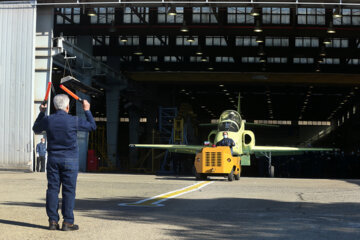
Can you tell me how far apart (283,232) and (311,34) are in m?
30.7

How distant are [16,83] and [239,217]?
22.4m

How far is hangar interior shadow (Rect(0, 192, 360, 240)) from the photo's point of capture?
7035 millimetres

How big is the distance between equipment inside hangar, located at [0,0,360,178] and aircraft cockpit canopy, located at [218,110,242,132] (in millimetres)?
3879

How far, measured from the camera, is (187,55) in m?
45.5

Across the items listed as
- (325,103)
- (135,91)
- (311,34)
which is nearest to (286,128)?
(325,103)

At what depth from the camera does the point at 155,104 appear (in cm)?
5512

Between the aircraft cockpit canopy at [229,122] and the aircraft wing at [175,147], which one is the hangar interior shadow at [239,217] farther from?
the aircraft wing at [175,147]

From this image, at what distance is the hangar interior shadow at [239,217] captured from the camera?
7035 millimetres

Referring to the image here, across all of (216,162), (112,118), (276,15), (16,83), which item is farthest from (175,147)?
(276,15)

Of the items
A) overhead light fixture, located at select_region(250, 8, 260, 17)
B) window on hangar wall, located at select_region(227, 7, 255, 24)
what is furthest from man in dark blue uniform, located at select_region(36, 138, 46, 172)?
window on hangar wall, located at select_region(227, 7, 255, 24)

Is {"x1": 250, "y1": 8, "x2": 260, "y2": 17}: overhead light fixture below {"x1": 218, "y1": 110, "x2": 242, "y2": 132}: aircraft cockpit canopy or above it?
above

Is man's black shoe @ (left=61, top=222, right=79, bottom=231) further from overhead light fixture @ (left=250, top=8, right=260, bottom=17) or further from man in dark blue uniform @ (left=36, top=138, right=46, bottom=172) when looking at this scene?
overhead light fixture @ (left=250, top=8, right=260, bottom=17)

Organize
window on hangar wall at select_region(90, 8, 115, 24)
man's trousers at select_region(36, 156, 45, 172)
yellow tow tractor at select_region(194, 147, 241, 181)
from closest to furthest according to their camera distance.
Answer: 1. yellow tow tractor at select_region(194, 147, 241, 181)
2. man's trousers at select_region(36, 156, 45, 172)
3. window on hangar wall at select_region(90, 8, 115, 24)

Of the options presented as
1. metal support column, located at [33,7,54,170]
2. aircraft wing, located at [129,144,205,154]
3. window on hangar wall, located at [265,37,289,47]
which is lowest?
aircraft wing, located at [129,144,205,154]
